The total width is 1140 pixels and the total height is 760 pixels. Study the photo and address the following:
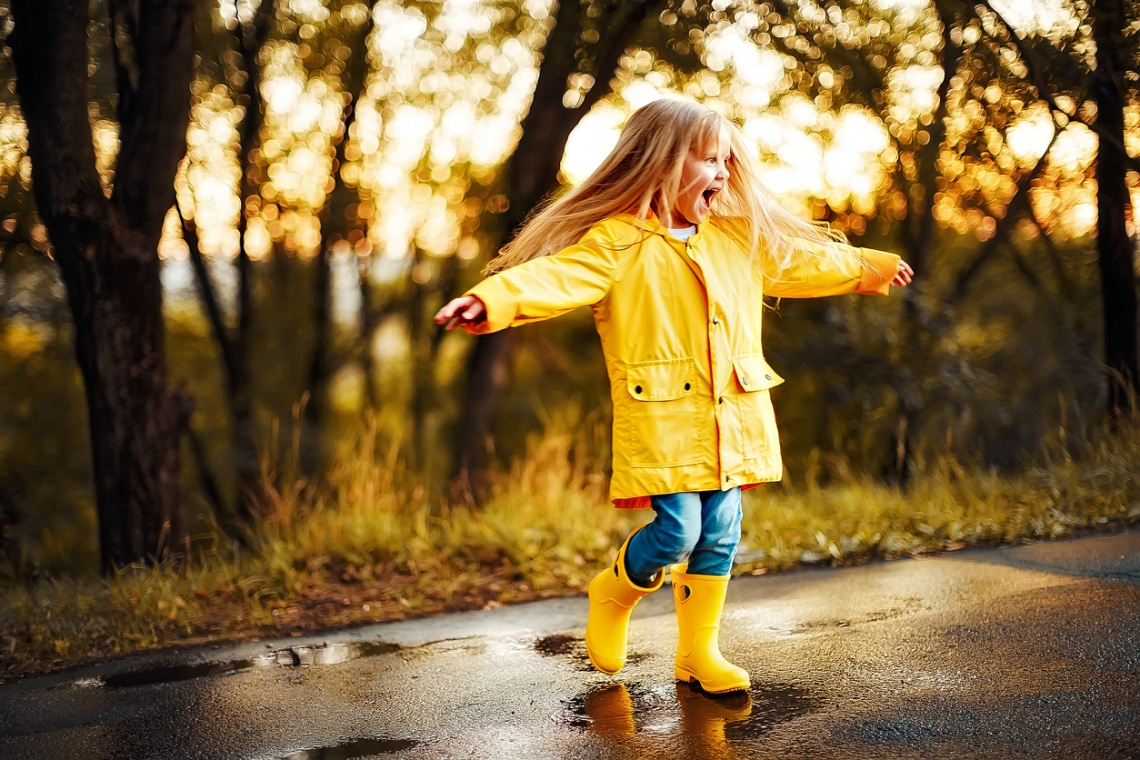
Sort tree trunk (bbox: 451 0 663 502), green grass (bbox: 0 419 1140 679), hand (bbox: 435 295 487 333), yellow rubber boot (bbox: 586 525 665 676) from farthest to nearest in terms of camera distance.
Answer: tree trunk (bbox: 451 0 663 502), green grass (bbox: 0 419 1140 679), yellow rubber boot (bbox: 586 525 665 676), hand (bbox: 435 295 487 333)

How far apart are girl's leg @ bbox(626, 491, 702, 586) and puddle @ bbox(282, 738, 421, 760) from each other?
0.89 meters

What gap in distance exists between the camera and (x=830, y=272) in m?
3.53

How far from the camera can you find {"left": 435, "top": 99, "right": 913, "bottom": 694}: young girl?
10.4 feet

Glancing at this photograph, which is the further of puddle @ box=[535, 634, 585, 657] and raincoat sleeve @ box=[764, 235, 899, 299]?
puddle @ box=[535, 634, 585, 657]

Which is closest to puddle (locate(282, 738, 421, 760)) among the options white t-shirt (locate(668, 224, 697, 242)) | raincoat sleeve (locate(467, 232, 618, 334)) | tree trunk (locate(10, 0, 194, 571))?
raincoat sleeve (locate(467, 232, 618, 334))

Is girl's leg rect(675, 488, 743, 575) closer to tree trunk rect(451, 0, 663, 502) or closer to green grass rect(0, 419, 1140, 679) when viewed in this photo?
green grass rect(0, 419, 1140, 679)

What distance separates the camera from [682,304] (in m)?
3.22

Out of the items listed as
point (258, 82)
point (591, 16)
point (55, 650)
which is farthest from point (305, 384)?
point (55, 650)

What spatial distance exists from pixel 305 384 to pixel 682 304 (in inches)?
427

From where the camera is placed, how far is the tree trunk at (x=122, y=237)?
523cm

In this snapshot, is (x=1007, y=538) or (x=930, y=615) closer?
(x=930, y=615)

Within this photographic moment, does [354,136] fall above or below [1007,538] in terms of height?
above

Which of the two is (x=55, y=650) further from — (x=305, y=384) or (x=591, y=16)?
(x=305, y=384)

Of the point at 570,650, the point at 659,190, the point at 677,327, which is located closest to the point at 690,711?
the point at 570,650
